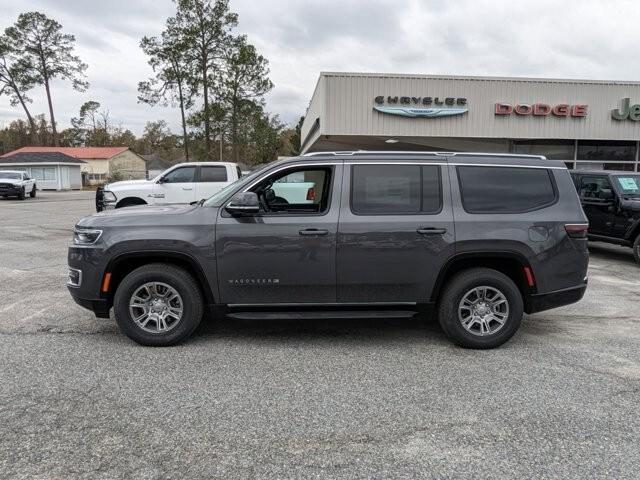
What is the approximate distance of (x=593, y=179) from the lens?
1112 centimetres

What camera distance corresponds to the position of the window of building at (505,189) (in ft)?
16.9

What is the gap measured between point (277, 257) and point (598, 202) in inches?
339

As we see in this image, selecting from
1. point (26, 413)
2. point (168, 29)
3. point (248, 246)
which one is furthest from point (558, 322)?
point (168, 29)

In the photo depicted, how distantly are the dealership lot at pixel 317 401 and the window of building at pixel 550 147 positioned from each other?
1542cm

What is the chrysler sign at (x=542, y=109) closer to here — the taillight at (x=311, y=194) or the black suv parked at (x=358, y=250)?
the black suv parked at (x=358, y=250)

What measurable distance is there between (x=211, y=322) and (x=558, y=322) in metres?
4.03

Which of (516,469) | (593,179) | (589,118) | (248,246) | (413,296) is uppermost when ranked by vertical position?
(589,118)

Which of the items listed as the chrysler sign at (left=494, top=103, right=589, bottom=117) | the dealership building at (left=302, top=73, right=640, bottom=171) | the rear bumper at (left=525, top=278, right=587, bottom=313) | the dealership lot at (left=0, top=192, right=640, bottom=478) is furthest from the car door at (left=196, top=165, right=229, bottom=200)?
the chrysler sign at (left=494, top=103, right=589, bottom=117)

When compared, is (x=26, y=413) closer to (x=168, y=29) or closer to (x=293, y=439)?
(x=293, y=439)

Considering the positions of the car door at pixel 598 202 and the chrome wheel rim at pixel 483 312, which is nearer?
the chrome wheel rim at pixel 483 312

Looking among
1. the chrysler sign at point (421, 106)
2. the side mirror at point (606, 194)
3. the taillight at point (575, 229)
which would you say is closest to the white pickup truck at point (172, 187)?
the chrysler sign at point (421, 106)

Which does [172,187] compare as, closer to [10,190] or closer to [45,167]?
[10,190]

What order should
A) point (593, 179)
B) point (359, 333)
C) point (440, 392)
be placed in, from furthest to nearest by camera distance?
point (593, 179)
point (359, 333)
point (440, 392)

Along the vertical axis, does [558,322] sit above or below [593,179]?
below
